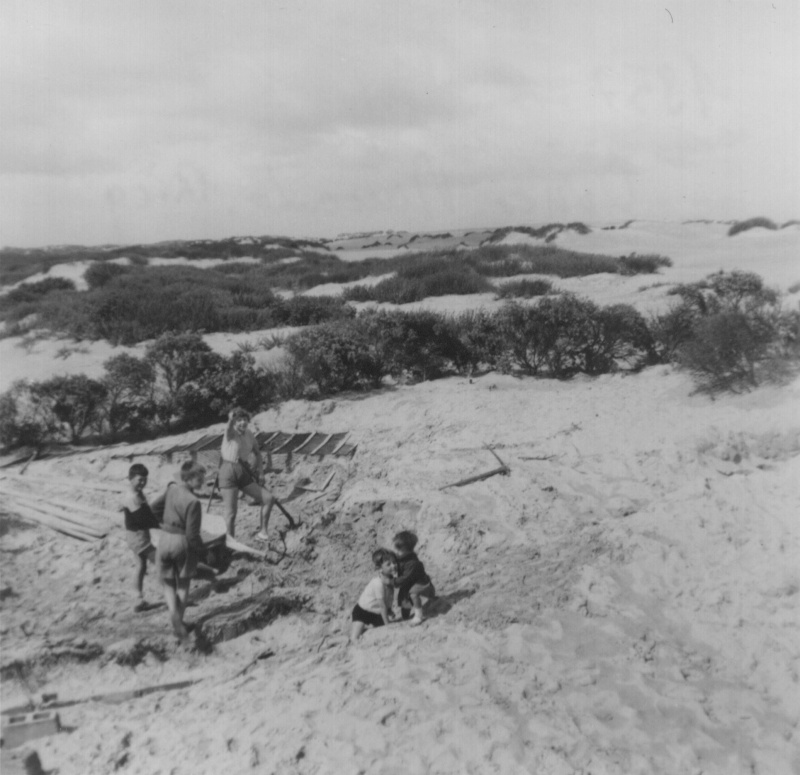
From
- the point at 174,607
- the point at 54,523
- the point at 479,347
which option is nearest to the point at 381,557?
the point at 174,607

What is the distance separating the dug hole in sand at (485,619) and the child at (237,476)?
0.34m

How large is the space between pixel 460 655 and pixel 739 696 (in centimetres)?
183

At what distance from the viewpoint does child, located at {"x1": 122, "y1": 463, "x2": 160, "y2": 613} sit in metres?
5.35

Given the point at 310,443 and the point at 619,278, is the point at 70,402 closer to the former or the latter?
the point at 310,443

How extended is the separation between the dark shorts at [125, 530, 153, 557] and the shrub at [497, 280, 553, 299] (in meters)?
11.8

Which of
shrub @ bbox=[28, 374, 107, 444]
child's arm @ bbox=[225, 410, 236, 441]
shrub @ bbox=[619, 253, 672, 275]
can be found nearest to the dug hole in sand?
shrub @ bbox=[28, 374, 107, 444]

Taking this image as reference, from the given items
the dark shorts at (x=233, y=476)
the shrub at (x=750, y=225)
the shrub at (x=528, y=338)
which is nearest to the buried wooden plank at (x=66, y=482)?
the dark shorts at (x=233, y=476)

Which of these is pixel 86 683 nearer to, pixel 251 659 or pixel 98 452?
pixel 251 659

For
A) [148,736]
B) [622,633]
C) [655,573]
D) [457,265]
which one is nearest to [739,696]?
[622,633]

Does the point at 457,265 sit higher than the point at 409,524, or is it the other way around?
the point at 457,265

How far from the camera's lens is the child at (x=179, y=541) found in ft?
16.7

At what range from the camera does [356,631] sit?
5.22 m

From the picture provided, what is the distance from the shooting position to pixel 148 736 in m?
4.36

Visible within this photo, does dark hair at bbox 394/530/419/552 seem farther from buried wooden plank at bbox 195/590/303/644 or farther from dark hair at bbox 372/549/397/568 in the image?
buried wooden plank at bbox 195/590/303/644
